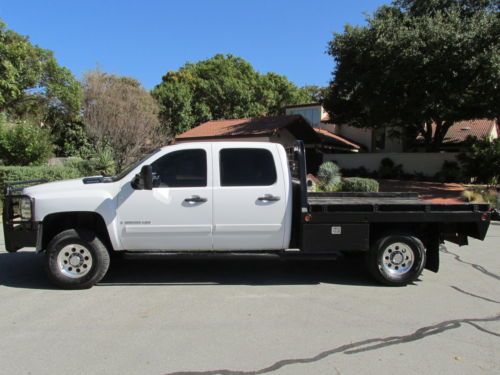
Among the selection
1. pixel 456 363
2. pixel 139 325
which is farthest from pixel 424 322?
pixel 139 325

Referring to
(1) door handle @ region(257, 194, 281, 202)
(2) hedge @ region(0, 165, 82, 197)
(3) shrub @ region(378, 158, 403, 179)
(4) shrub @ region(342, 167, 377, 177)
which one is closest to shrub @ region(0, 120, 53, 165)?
(2) hedge @ region(0, 165, 82, 197)

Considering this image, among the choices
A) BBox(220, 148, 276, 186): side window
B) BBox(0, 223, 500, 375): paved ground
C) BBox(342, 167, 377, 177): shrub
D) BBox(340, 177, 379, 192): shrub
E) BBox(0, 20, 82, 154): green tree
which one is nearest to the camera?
BBox(0, 223, 500, 375): paved ground

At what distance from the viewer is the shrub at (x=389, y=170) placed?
95.8 ft

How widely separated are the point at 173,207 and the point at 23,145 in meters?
13.7

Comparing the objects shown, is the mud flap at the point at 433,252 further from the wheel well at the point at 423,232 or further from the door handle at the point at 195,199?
the door handle at the point at 195,199

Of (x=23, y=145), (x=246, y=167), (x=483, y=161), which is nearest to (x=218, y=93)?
(x=483, y=161)

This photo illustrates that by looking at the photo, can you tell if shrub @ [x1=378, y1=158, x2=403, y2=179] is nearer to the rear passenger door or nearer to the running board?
the running board

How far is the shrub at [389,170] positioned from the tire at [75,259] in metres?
25.6

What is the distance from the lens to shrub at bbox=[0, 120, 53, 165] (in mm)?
17281

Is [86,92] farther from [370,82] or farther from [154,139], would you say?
[370,82]

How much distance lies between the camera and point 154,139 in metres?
28.0

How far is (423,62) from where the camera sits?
21578 millimetres

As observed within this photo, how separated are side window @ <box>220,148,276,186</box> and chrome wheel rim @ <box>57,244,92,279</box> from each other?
6.77 feet

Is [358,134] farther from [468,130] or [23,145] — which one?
[23,145]
